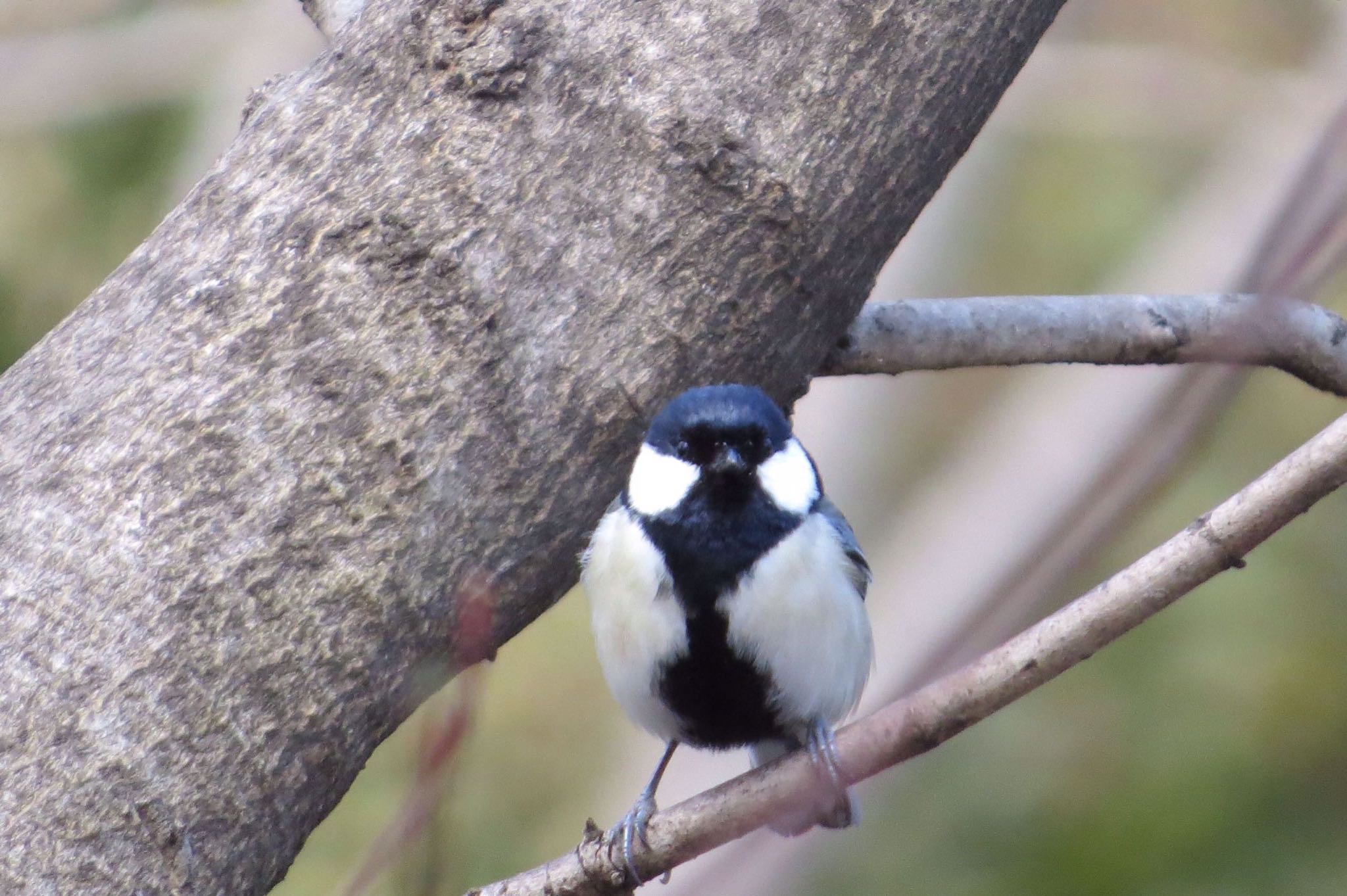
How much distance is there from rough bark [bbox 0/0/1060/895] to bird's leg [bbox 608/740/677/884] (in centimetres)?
33

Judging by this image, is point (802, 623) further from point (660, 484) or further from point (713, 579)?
point (660, 484)

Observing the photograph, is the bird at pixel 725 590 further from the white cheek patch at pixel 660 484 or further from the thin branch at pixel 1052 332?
the thin branch at pixel 1052 332

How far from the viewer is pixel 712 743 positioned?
2482 millimetres

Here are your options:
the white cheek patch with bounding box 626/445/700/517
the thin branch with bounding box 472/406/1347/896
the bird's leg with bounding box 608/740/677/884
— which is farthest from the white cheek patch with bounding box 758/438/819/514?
the thin branch with bounding box 472/406/1347/896

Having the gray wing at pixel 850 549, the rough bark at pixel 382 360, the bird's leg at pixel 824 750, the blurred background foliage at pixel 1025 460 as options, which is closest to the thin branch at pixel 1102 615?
the bird's leg at pixel 824 750

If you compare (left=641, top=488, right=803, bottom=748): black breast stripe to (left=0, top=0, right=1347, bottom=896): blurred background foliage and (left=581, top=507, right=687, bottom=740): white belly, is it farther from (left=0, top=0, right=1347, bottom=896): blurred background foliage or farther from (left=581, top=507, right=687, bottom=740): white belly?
(left=0, top=0, right=1347, bottom=896): blurred background foliage

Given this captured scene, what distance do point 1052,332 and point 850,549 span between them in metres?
0.51

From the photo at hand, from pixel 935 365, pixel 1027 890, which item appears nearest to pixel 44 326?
pixel 935 365

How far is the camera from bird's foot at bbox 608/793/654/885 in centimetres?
188

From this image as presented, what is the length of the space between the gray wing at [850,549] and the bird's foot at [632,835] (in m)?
0.54

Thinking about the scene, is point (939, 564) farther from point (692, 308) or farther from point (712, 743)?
point (692, 308)

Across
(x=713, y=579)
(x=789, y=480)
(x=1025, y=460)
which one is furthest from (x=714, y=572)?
(x=1025, y=460)

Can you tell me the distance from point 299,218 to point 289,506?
1.27ft

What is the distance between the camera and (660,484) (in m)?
2.24
